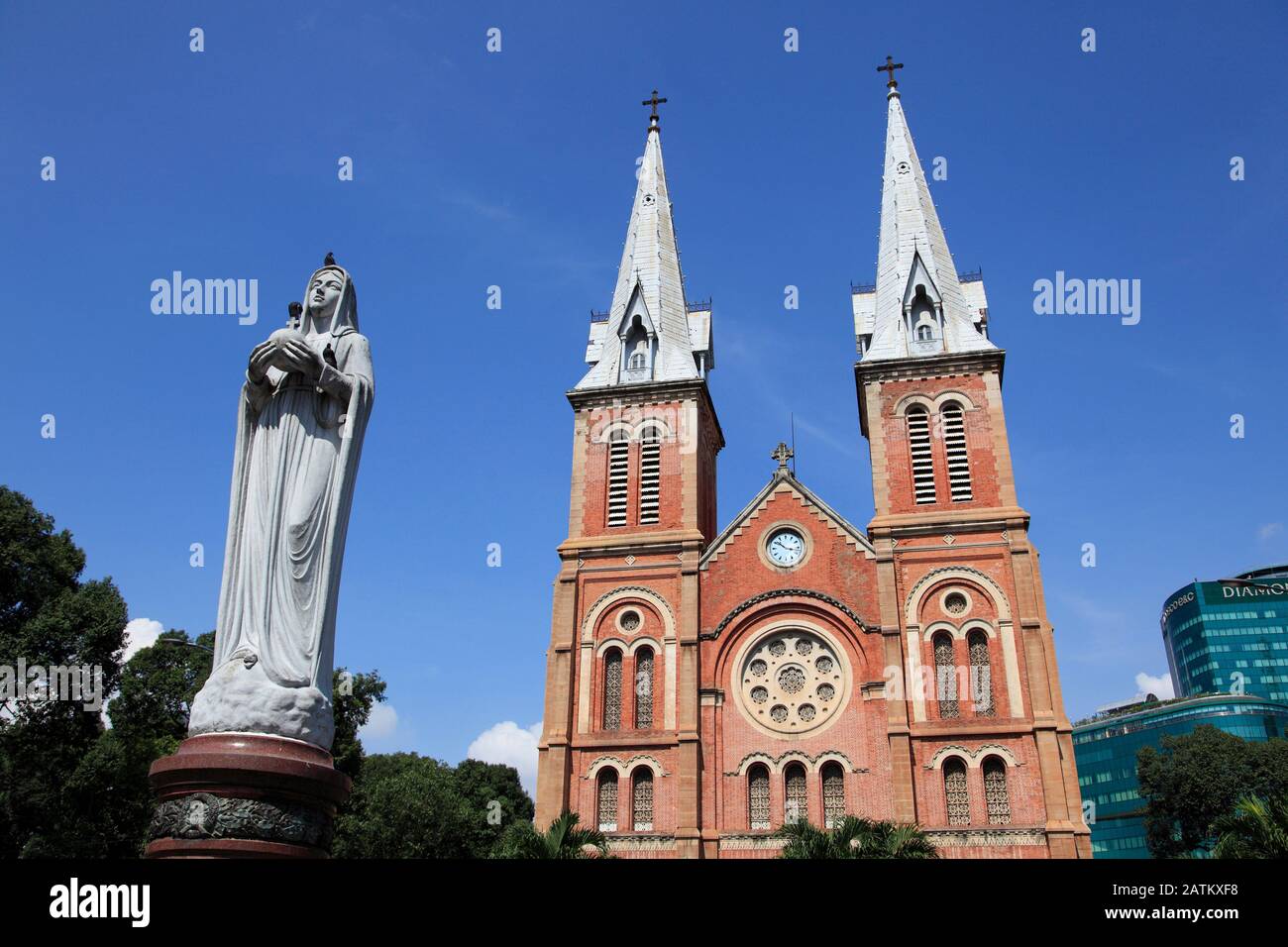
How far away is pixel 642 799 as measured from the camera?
28594mm

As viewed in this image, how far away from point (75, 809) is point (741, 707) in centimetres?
1721

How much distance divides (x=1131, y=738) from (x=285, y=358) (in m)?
94.3

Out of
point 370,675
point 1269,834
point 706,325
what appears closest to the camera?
point 1269,834

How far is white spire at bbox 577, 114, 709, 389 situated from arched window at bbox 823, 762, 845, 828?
45.0 feet

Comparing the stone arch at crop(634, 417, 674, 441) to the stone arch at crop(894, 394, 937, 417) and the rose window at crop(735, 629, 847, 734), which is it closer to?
the stone arch at crop(894, 394, 937, 417)

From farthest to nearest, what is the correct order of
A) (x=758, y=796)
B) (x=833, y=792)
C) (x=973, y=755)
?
(x=758, y=796), (x=833, y=792), (x=973, y=755)

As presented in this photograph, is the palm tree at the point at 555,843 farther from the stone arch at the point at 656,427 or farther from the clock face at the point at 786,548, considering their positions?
the stone arch at the point at 656,427

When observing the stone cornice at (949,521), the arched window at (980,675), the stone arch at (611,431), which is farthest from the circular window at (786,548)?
the stone arch at (611,431)

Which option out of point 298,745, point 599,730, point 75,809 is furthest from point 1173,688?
point 298,745

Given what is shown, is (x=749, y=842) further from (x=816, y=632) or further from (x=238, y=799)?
(x=238, y=799)

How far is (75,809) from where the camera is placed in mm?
23719

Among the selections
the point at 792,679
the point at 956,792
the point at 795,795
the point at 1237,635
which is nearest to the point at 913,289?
the point at 792,679

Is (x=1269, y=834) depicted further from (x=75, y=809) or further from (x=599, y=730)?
(x=75, y=809)

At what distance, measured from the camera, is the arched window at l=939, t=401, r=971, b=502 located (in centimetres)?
3123
